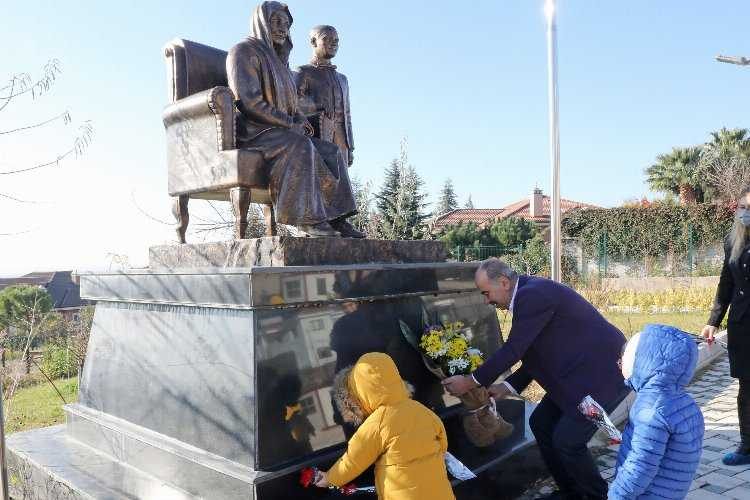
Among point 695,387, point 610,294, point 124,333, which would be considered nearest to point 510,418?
point 124,333

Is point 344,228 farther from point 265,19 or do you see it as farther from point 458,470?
point 458,470

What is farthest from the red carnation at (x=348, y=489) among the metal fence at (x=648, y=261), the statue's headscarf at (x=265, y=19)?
the metal fence at (x=648, y=261)

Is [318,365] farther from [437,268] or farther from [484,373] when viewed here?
[437,268]

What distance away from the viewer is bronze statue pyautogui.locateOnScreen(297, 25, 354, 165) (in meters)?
4.42

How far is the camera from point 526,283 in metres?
3.03

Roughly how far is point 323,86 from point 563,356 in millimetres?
2745

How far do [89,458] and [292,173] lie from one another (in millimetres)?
2106

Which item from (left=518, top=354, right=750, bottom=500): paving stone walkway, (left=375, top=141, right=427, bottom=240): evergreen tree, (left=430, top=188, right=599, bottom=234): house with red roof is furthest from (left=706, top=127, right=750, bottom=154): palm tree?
→ (left=518, top=354, right=750, bottom=500): paving stone walkway

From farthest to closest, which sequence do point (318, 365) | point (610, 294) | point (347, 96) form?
point (610, 294) → point (347, 96) → point (318, 365)

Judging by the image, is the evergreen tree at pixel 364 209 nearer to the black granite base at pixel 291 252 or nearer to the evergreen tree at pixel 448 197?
the black granite base at pixel 291 252

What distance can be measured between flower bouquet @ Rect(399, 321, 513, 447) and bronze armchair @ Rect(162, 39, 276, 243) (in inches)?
50.9

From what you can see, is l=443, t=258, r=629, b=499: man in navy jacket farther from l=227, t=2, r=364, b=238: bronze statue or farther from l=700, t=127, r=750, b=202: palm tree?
l=700, t=127, r=750, b=202: palm tree

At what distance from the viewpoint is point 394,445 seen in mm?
2289

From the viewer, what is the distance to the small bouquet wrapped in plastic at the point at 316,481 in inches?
98.8
